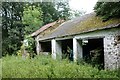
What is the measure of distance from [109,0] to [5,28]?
1088 inches

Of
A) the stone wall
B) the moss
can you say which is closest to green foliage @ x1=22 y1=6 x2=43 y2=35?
the moss

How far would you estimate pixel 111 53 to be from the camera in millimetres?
11352

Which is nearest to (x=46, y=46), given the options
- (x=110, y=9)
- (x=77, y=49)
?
(x=77, y=49)

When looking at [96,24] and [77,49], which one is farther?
[77,49]

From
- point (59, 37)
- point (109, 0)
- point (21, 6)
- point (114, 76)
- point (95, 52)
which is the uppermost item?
point (21, 6)

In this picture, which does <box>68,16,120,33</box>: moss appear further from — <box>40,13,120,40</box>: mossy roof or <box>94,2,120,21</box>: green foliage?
<box>94,2,120,21</box>: green foliage

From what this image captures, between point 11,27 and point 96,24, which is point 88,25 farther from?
point 11,27

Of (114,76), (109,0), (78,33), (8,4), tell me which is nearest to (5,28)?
(8,4)

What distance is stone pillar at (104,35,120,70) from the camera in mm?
10930

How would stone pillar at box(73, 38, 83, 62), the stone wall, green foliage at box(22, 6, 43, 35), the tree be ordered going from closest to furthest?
the stone wall → stone pillar at box(73, 38, 83, 62) → green foliage at box(22, 6, 43, 35) → the tree

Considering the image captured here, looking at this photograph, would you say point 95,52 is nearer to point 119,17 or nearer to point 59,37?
point 119,17

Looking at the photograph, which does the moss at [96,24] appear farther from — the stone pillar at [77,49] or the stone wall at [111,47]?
the stone pillar at [77,49]

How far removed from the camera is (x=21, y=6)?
1458 inches

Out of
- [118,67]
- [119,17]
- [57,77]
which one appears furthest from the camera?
[119,17]
